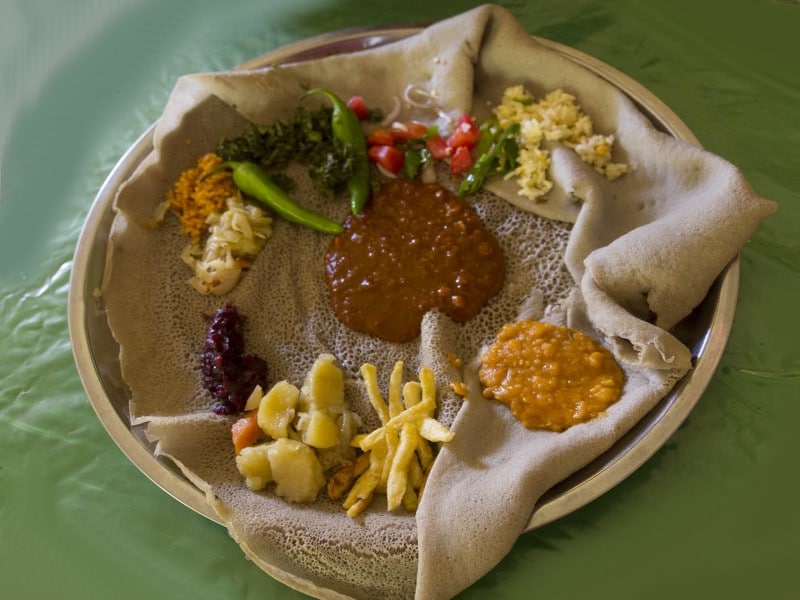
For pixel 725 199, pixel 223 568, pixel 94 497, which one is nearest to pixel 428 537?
pixel 223 568

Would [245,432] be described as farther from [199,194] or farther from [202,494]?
[199,194]

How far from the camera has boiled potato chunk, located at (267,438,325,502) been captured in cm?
229

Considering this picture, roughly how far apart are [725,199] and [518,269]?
753 millimetres

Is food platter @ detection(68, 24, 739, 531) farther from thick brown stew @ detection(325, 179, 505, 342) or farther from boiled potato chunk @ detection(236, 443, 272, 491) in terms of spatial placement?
thick brown stew @ detection(325, 179, 505, 342)

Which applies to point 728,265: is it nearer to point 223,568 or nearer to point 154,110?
point 223,568

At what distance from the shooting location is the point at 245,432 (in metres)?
2.41

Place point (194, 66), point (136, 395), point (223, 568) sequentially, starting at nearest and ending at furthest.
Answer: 1. point (223, 568)
2. point (136, 395)
3. point (194, 66)

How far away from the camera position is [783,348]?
254cm

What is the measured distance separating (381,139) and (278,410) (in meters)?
1.22

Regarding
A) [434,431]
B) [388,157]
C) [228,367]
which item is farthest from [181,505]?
[388,157]

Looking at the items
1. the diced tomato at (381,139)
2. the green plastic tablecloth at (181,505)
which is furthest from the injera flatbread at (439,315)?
the green plastic tablecloth at (181,505)

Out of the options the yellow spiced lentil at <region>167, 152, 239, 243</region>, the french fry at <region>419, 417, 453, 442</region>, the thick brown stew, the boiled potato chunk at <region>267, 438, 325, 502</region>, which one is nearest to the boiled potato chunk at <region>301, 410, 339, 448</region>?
the boiled potato chunk at <region>267, 438, 325, 502</region>

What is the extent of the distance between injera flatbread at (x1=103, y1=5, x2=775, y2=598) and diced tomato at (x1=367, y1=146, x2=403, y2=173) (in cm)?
22

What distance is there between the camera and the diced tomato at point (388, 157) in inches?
114
